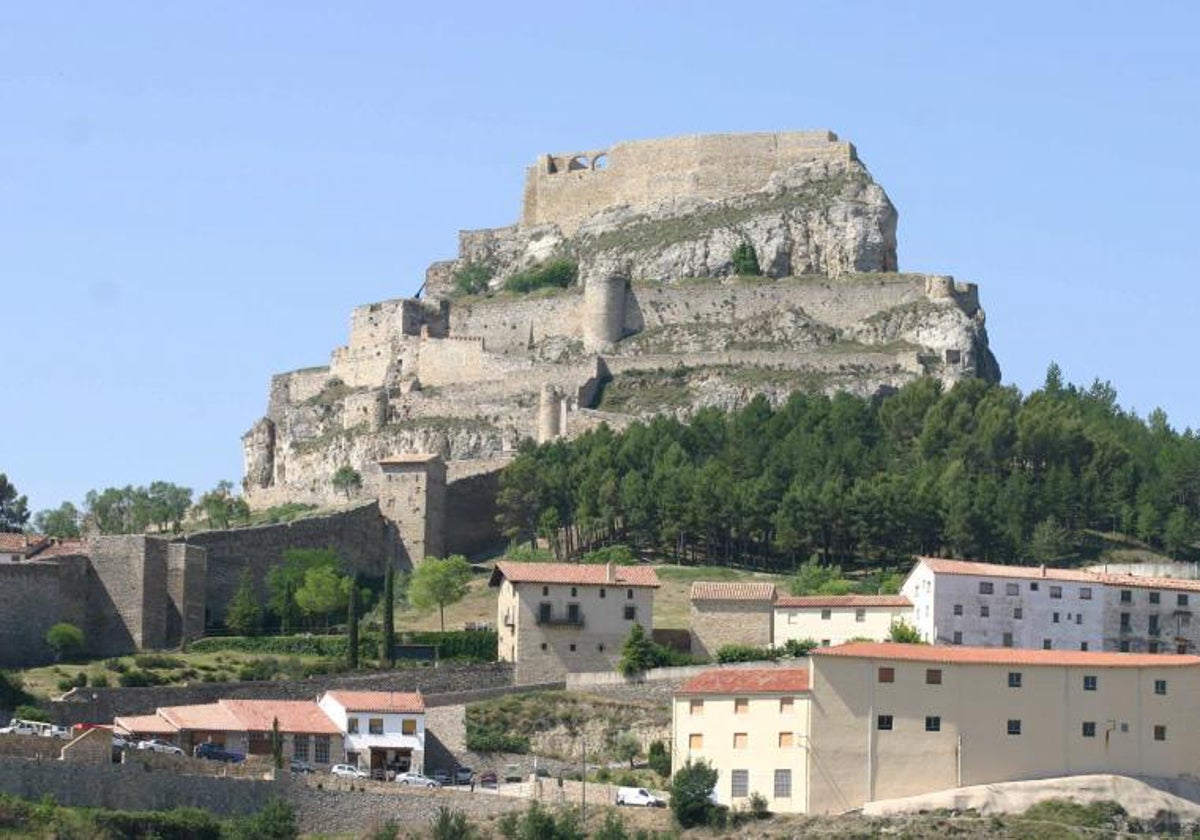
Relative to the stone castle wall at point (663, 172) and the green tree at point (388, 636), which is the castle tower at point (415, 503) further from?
the stone castle wall at point (663, 172)

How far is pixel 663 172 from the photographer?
160 metres

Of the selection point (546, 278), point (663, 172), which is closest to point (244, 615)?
point (546, 278)

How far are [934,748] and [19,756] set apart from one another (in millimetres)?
24387

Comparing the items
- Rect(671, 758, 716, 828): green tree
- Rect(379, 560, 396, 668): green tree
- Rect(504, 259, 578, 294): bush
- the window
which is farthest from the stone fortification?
Rect(671, 758, 716, 828): green tree

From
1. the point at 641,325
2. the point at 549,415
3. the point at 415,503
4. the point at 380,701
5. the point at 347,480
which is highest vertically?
the point at 641,325

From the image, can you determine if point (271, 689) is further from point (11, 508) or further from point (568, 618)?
point (11, 508)

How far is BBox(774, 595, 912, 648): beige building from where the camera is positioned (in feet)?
325

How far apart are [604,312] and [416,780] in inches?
2592

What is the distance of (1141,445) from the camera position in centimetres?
12862

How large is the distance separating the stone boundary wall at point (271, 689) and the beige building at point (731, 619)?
259 inches

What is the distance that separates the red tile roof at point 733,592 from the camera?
10031 cm

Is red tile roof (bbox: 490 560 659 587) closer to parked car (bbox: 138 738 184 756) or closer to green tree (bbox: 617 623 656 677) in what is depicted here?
green tree (bbox: 617 623 656 677)

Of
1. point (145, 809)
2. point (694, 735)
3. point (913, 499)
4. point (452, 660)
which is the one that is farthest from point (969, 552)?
point (145, 809)

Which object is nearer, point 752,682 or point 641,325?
point 752,682
